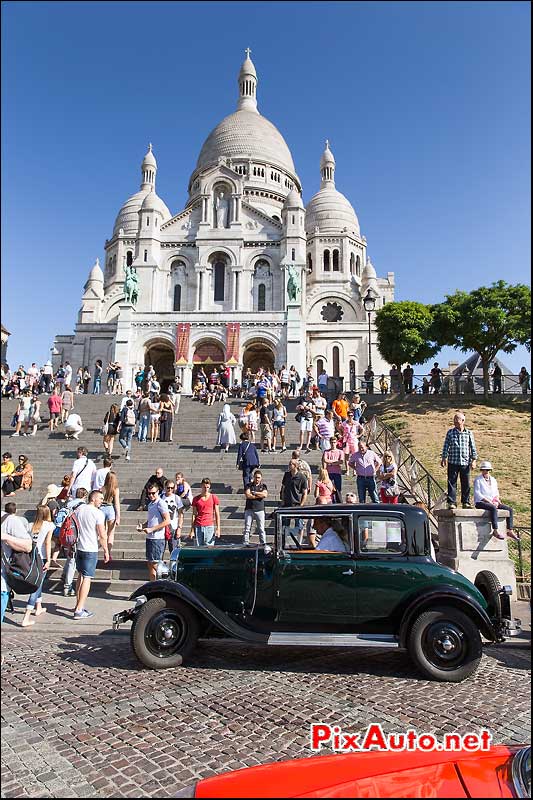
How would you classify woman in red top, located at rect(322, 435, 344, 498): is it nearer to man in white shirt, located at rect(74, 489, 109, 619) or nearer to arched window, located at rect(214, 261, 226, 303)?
man in white shirt, located at rect(74, 489, 109, 619)

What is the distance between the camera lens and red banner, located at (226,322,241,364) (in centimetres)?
4000

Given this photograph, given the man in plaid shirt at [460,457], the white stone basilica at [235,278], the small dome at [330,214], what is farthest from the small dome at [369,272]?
the man in plaid shirt at [460,457]

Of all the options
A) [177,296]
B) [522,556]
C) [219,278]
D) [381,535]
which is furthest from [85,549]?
[219,278]

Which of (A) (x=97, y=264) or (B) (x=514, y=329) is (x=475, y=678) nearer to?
(B) (x=514, y=329)

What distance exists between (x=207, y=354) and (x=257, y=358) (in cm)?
619

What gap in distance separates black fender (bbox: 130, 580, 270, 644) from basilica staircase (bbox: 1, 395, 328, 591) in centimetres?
390

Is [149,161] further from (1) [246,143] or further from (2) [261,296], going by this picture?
(2) [261,296]

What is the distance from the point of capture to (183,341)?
40.8m

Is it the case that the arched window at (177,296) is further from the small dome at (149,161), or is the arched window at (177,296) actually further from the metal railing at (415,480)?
the metal railing at (415,480)

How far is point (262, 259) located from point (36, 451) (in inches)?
1388

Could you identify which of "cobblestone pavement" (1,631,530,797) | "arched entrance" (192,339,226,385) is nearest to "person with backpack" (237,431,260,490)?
"cobblestone pavement" (1,631,530,797)

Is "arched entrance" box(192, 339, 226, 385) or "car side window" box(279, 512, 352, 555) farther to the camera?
"arched entrance" box(192, 339, 226, 385)

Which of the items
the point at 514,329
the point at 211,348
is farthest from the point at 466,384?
the point at 211,348

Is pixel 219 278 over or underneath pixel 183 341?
over
